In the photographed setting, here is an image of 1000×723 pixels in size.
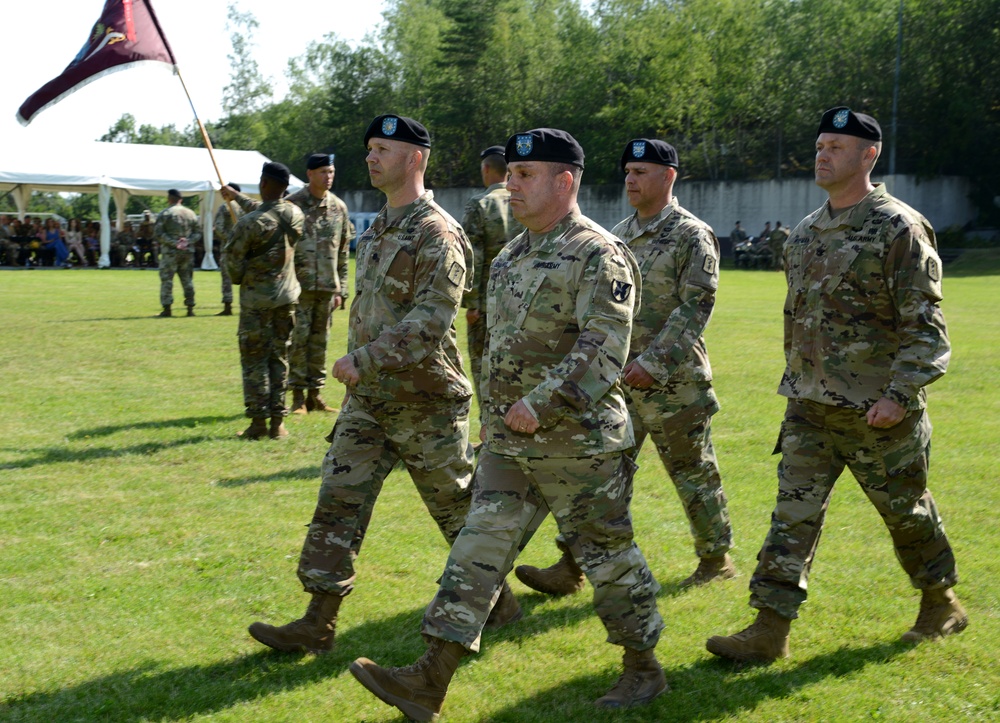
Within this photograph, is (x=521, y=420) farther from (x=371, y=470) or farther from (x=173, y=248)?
(x=173, y=248)

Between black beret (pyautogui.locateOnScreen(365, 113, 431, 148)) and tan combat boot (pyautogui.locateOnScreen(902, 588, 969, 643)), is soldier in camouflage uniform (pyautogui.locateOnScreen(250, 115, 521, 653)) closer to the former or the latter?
black beret (pyautogui.locateOnScreen(365, 113, 431, 148))

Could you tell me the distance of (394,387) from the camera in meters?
4.91

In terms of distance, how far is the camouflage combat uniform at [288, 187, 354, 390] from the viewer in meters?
10.5

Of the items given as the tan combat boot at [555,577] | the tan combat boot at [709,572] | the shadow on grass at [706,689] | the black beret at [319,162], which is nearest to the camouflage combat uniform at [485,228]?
the black beret at [319,162]

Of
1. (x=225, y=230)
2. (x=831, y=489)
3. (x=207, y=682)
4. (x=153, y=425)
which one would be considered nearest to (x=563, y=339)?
(x=831, y=489)

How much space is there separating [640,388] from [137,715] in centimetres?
281

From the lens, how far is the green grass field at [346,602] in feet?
14.6

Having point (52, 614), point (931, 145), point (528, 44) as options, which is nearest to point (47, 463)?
point (52, 614)

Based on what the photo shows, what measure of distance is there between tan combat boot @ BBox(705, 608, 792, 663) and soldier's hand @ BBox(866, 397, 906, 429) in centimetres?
98

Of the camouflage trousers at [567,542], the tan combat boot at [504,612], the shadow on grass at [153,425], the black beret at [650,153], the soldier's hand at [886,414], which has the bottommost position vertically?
the shadow on grass at [153,425]

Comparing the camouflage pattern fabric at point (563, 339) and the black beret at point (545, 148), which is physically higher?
the black beret at point (545, 148)

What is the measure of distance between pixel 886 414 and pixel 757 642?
1.19 m

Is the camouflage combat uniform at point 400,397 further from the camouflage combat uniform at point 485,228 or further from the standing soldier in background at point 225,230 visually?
the standing soldier in background at point 225,230

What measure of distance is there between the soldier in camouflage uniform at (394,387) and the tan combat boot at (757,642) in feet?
3.70
